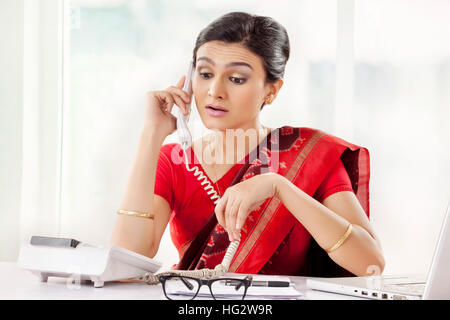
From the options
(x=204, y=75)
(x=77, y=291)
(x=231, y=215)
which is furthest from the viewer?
(x=204, y=75)

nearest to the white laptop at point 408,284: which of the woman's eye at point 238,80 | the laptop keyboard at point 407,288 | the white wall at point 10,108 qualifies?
the laptop keyboard at point 407,288

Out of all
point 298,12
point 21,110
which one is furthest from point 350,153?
point 21,110

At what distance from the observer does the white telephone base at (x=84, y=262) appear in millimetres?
1000

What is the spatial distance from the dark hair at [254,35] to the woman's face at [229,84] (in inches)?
0.8

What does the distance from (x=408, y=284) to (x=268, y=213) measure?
70 cm

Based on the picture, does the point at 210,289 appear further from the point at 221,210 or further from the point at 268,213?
the point at 268,213

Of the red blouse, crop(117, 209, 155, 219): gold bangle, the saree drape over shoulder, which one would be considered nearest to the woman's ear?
the saree drape over shoulder

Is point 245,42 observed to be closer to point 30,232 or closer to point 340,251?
point 340,251

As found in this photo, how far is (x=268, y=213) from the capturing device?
1.70m

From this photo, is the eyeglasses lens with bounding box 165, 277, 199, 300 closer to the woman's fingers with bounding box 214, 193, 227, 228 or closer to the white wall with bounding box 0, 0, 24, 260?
the woman's fingers with bounding box 214, 193, 227, 228

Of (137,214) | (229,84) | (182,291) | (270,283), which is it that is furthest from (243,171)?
(182,291)

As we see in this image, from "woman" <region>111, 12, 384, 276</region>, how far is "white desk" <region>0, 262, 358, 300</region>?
49 cm

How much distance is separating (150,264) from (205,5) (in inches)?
47.4

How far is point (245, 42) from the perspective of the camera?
180cm
